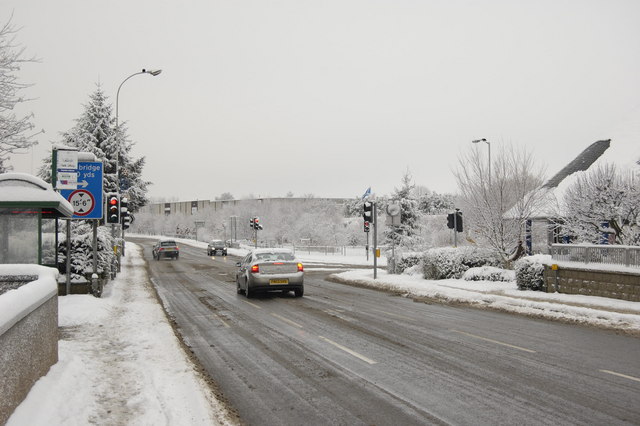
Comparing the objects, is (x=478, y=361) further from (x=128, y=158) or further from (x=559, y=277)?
(x=128, y=158)

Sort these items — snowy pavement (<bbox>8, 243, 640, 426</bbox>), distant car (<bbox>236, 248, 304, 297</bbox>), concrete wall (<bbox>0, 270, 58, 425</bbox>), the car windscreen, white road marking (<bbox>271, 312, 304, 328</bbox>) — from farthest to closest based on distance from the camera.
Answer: the car windscreen
distant car (<bbox>236, 248, 304, 297</bbox>)
white road marking (<bbox>271, 312, 304, 328</bbox>)
snowy pavement (<bbox>8, 243, 640, 426</bbox>)
concrete wall (<bbox>0, 270, 58, 425</bbox>)

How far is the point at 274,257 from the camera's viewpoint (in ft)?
56.4

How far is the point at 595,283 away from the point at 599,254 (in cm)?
88

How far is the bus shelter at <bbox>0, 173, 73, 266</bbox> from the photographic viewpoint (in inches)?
408

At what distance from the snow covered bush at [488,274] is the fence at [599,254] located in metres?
3.01

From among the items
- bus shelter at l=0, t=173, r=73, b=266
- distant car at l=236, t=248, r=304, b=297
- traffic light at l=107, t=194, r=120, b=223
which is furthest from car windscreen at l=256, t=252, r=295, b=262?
bus shelter at l=0, t=173, r=73, b=266

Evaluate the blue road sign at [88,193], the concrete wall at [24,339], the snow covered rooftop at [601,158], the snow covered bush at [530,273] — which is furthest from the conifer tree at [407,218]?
the concrete wall at [24,339]

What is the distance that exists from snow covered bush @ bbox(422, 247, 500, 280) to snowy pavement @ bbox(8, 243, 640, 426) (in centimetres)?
443

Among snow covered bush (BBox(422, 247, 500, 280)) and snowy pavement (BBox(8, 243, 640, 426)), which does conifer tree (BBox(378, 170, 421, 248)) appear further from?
snowy pavement (BBox(8, 243, 640, 426))

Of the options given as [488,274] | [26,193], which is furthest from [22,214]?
[488,274]

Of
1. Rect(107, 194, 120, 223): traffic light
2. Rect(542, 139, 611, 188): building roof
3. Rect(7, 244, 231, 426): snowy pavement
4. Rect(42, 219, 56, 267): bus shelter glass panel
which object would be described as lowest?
Rect(7, 244, 231, 426): snowy pavement

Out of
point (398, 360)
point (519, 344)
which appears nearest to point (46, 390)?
point (398, 360)

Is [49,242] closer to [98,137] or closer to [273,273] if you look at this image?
[273,273]

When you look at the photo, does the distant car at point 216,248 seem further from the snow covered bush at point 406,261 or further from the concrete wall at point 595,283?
the concrete wall at point 595,283
